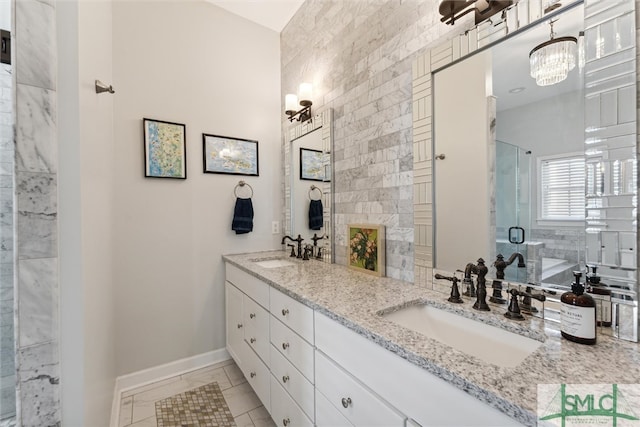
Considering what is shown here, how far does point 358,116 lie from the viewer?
1781 mm

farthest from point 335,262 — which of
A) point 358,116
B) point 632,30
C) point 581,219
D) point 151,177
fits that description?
point 632,30

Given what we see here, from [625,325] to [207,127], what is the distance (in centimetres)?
259

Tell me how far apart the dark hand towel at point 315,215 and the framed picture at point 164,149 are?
1047 mm

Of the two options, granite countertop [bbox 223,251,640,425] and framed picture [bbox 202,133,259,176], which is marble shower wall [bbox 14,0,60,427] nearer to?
granite countertop [bbox 223,251,640,425]

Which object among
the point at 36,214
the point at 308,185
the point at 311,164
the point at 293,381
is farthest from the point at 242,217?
the point at 36,214

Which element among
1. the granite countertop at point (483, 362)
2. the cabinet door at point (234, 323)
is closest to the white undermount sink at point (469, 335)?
the granite countertop at point (483, 362)

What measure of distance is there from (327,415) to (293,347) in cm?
32

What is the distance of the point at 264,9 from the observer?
7.87ft

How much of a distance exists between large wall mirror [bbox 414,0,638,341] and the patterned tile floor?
56.3 inches

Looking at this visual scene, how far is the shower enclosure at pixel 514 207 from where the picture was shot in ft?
3.42

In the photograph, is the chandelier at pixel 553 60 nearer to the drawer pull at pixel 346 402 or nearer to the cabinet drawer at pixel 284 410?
the drawer pull at pixel 346 402

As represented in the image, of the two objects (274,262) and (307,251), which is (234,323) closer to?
(274,262)

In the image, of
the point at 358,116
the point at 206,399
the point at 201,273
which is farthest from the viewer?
the point at 201,273

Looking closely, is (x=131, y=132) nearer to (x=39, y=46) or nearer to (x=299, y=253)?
(x=39, y=46)
